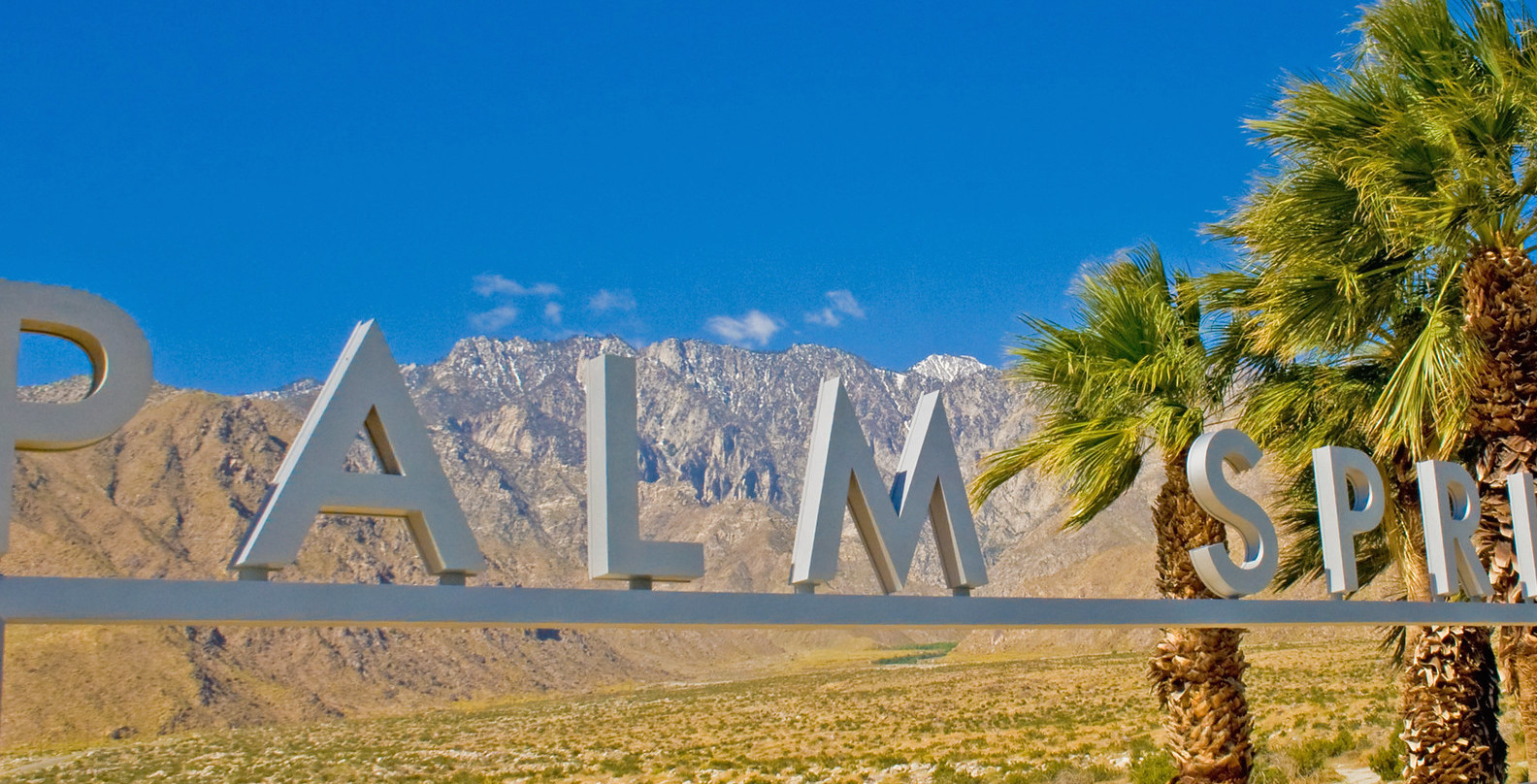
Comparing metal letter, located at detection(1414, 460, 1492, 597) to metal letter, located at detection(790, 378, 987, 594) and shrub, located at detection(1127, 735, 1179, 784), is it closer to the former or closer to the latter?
metal letter, located at detection(790, 378, 987, 594)

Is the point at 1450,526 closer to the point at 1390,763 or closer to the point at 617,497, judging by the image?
the point at 617,497

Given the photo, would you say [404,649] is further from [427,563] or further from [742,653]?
[427,563]

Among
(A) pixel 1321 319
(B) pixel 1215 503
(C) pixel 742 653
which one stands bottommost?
(C) pixel 742 653

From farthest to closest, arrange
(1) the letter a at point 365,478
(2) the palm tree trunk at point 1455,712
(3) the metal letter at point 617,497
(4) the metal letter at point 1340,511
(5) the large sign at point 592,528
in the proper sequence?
(2) the palm tree trunk at point 1455,712
(4) the metal letter at point 1340,511
(3) the metal letter at point 617,497
(1) the letter a at point 365,478
(5) the large sign at point 592,528

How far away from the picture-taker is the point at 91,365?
452 cm

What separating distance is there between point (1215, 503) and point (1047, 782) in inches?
699

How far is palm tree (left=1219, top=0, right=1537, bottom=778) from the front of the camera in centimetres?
884

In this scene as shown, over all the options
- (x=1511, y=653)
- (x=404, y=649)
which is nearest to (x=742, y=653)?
(x=404, y=649)

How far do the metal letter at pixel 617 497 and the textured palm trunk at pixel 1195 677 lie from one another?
Result: 5.61 metres

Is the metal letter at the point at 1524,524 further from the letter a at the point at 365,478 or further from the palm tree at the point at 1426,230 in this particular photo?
the letter a at the point at 365,478

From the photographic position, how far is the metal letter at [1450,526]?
8.46 metres

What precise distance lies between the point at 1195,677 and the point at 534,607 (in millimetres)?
6553

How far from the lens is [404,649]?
100938mm

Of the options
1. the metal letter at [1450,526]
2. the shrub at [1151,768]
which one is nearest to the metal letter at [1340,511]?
the metal letter at [1450,526]
